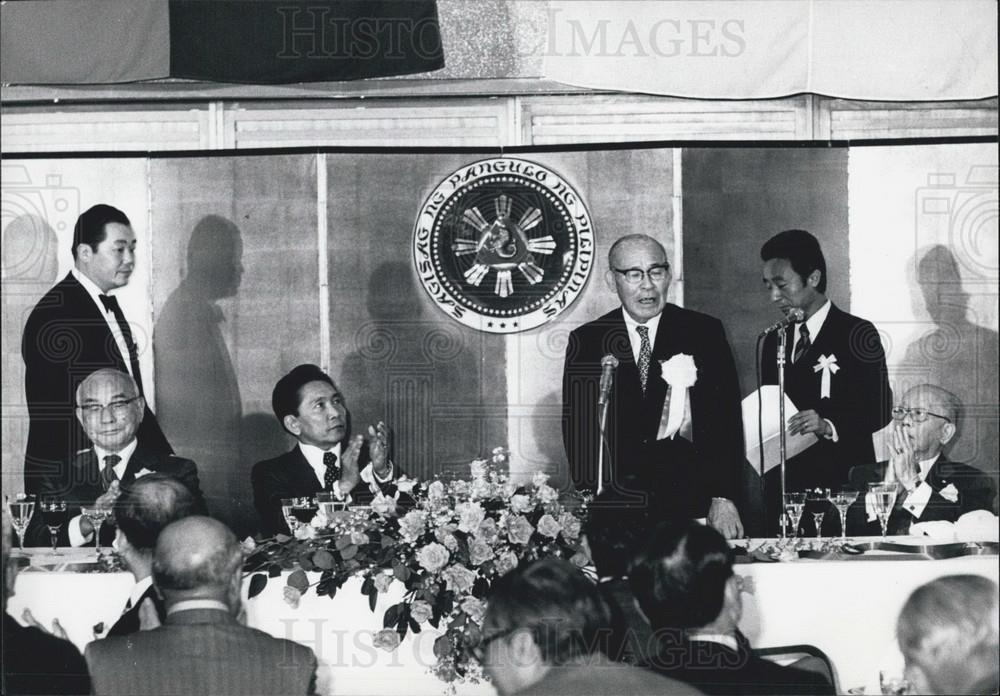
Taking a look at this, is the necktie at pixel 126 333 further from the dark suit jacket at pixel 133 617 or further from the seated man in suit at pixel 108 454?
the dark suit jacket at pixel 133 617

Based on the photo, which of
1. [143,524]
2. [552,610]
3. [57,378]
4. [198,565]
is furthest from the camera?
[57,378]

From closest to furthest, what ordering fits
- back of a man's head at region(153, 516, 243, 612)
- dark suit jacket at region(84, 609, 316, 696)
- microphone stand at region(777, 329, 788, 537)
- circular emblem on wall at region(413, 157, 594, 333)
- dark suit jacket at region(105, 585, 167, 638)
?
dark suit jacket at region(84, 609, 316, 696), back of a man's head at region(153, 516, 243, 612), dark suit jacket at region(105, 585, 167, 638), microphone stand at region(777, 329, 788, 537), circular emblem on wall at region(413, 157, 594, 333)

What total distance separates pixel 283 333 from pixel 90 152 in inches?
46.3

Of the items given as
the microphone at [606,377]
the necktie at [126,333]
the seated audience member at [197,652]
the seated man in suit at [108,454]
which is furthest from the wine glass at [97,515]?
the microphone at [606,377]

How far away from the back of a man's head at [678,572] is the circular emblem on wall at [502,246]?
193 centimetres

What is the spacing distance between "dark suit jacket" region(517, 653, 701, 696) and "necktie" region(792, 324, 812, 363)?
2584mm

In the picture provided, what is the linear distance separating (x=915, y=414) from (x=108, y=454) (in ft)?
11.5

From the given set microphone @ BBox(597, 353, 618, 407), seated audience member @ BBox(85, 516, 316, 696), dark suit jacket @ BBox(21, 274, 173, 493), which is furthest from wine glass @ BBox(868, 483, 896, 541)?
dark suit jacket @ BBox(21, 274, 173, 493)

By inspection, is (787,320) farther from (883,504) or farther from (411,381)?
(411,381)

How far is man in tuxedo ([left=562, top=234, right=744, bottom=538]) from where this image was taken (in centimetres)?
556

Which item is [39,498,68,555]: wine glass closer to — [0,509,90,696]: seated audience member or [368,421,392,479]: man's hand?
[0,509,90,696]: seated audience member

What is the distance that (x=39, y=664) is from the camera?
4.88 metres

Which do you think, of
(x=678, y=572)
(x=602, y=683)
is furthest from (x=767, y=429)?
(x=602, y=683)

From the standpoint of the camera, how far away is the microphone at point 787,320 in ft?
18.4
